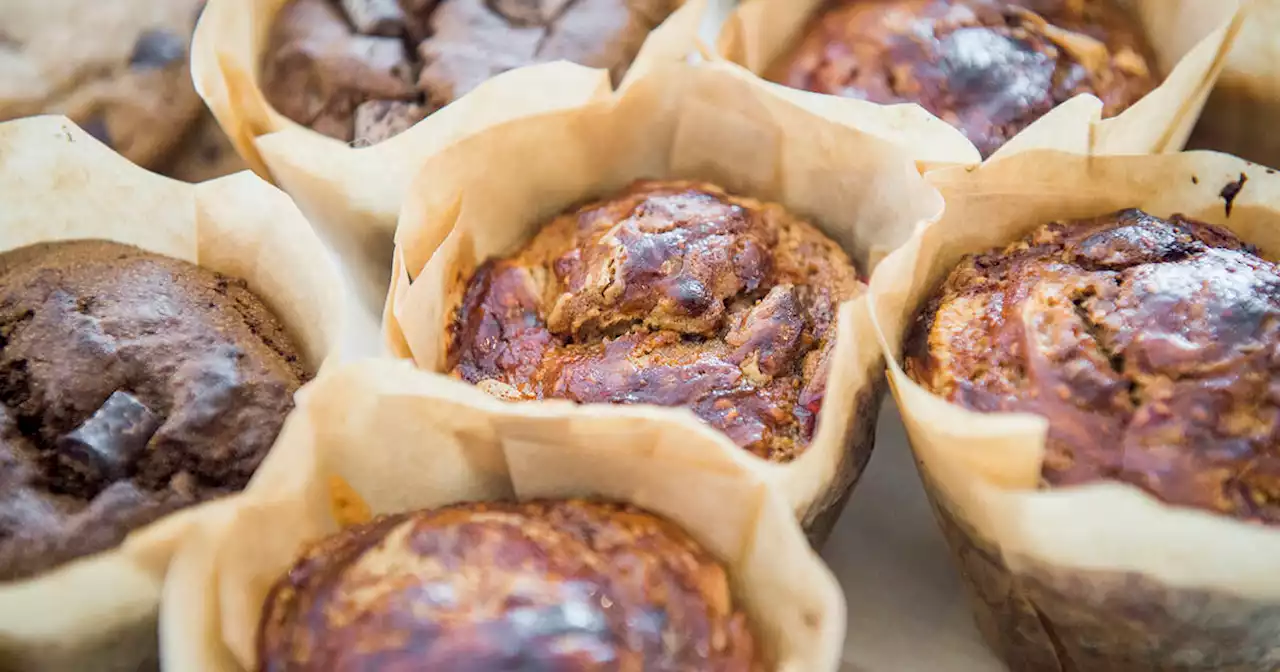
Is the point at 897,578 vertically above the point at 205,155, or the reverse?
the point at 205,155

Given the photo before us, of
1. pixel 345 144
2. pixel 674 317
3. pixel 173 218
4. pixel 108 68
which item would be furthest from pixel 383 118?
pixel 674 317

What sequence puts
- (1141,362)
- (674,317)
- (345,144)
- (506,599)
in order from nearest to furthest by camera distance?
(506,599) < (1141,362) < (674,317) < (345,144)

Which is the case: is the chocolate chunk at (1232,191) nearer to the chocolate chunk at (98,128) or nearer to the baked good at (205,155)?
the baked good at (205,155)

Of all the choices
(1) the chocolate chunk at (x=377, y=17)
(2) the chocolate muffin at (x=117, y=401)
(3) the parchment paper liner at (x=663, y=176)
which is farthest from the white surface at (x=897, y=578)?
(1) the chocolate chunk at (x=377, y=17)

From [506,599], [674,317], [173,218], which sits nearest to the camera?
[506,599]

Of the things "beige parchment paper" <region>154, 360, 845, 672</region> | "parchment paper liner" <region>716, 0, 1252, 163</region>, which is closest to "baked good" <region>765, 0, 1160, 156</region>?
"parchment paper liner" <region>716, 0, 1252, 163</region>

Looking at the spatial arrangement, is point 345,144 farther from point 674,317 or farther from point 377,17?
point 674,317

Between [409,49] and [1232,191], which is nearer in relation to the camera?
[1232,191]
